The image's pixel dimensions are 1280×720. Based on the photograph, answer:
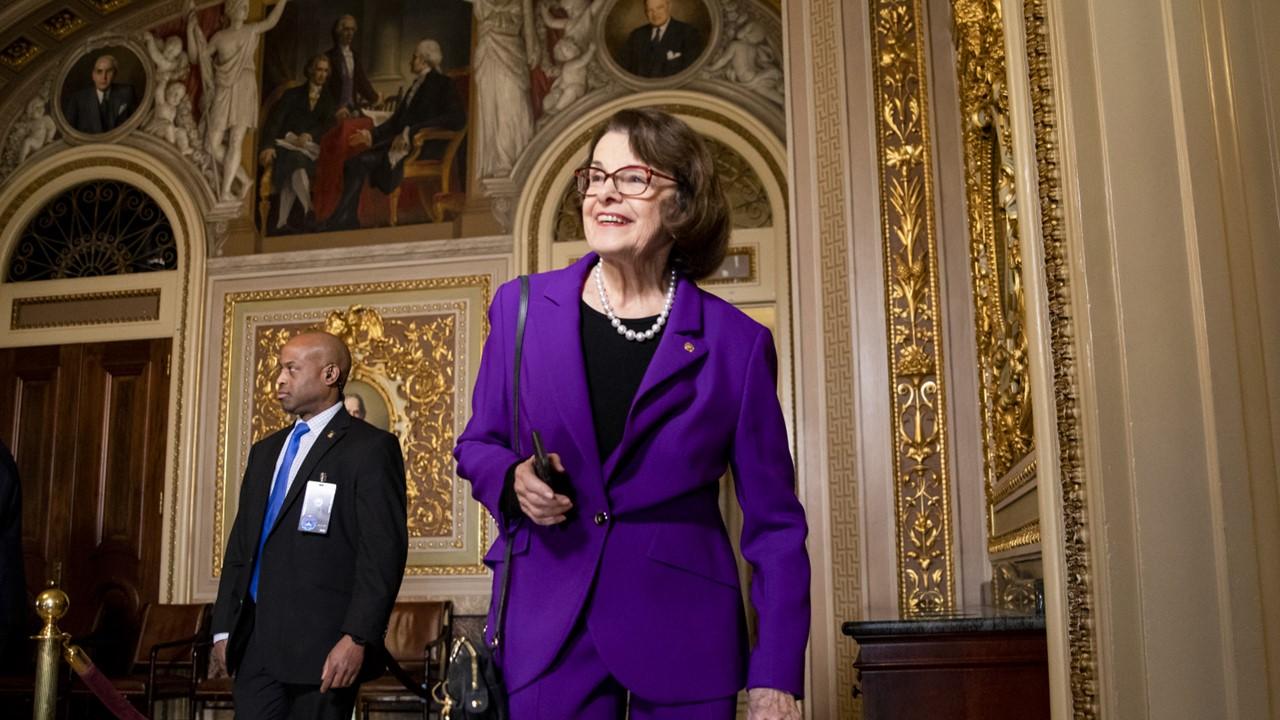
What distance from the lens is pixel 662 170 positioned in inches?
77.9

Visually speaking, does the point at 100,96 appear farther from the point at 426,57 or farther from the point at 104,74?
the point at 426,57

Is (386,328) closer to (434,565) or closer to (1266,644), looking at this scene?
(434,565)

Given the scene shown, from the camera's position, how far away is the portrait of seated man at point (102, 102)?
9.84 m

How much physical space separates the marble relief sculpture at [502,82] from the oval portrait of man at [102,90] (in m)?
2.80

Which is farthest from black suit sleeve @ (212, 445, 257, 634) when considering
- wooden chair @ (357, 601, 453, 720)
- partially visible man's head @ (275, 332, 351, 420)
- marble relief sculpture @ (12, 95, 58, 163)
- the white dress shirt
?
marble relief sculpture @ (12, 95, 58, 163)

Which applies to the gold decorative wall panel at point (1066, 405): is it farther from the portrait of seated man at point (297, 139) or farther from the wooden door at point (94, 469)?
the wooden door at point (94, 469)

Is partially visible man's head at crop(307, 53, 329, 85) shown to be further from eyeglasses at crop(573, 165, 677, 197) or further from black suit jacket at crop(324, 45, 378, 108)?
eyeglasses at crop(573, 165, 677, 197)

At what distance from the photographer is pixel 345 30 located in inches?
371

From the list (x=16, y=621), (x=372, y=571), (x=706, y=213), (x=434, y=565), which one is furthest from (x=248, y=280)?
(x=706, y=213)

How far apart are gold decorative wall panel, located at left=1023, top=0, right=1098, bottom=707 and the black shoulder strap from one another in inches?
30.0

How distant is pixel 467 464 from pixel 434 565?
22.6 feet

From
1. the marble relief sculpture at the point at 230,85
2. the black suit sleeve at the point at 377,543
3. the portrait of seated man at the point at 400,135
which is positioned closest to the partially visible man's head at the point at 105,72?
the marble relief sculpture at the point at 230,85

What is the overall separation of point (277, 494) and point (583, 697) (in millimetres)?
2866

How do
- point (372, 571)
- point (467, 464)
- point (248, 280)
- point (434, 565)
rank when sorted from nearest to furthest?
1. point (467, 464)
2. point (372, 571)
3. point (434, 565)
4. point (248, 280)
